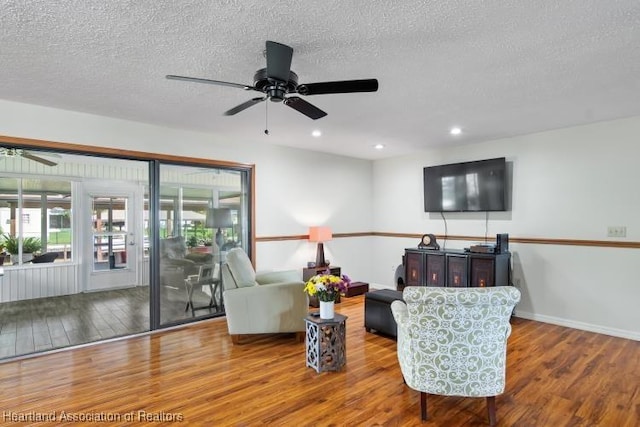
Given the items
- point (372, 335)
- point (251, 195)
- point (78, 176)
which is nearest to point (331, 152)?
point (251, 195)

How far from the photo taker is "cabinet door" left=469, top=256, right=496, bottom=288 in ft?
14.4

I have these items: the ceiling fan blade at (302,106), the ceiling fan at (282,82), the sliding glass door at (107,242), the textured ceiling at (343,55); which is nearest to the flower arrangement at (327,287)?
the ceiling fan blade at (302,106)

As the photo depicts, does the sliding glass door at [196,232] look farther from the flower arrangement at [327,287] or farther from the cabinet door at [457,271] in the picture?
the cabinet door at [457,271]

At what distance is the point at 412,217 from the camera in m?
6.00

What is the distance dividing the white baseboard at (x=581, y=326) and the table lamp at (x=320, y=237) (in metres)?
2.74

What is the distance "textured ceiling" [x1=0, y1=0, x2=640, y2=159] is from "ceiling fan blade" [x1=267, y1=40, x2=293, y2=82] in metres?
0.10

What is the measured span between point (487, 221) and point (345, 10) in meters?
4.06

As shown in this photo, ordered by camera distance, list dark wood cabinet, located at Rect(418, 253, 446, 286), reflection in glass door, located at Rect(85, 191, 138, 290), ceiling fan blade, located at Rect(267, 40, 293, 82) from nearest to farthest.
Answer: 1. ceiling fan blade, located at Rect(267, 40, 293, 82)
2. dark wood cabinet, located at Rect(418, 253, 446, 286)
3. reflection in glass door, located at Rect(85, 191, 138, 290)

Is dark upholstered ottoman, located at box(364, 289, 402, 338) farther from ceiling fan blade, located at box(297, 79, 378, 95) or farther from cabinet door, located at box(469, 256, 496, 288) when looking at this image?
ceiling fan blade, located at box(297, 79, 378, 95)

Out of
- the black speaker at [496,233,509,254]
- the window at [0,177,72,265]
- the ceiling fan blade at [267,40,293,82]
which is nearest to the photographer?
the ceiling fan blade at [267,40,293,82]

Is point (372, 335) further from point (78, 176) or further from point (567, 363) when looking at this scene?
point (78, 176)

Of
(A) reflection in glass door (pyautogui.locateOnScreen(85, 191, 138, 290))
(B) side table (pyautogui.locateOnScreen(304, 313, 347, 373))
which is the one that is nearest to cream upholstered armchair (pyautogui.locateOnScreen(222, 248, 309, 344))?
(B) side table (pyautogui.locateOnScreen(304, 313, 347, 373))

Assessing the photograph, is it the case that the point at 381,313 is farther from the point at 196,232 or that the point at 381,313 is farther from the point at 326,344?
the point at 196,232

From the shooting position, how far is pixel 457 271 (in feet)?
15.7
